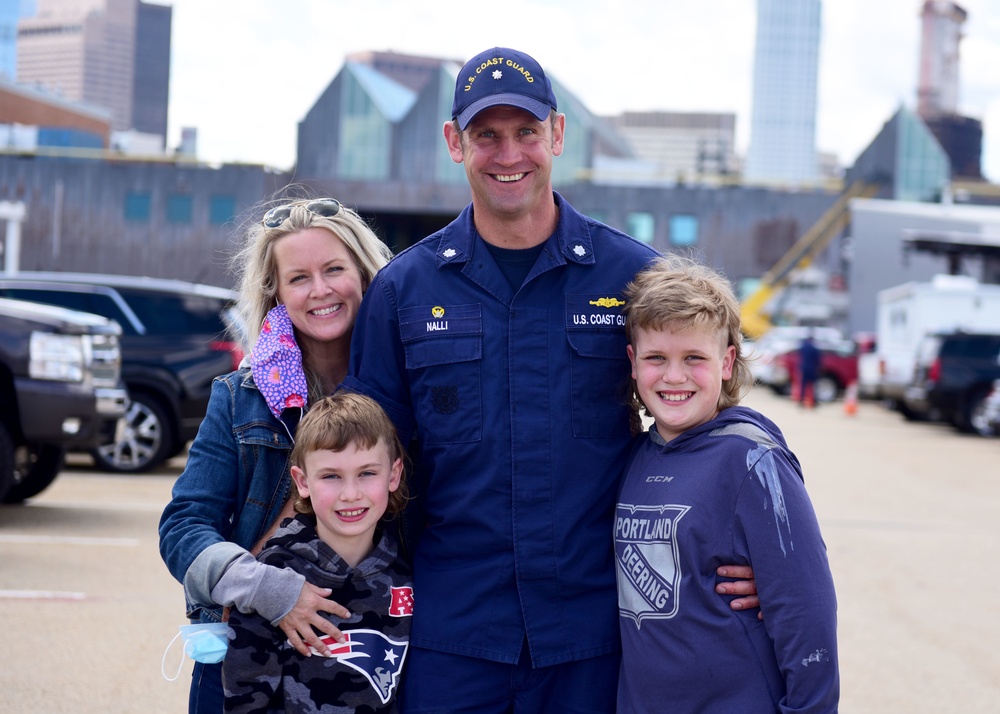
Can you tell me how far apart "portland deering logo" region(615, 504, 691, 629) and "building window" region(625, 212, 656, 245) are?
53382mm

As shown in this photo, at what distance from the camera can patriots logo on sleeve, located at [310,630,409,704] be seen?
9.12 ft

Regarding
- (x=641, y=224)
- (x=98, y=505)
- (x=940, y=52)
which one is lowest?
(x=98, y=505)

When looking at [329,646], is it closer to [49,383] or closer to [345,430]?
[345,430]

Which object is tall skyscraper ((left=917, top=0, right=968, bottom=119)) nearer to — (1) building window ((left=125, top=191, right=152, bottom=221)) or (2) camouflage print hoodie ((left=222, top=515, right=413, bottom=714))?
(1) building window ((left=125, top=191, right=152, bottom=221))

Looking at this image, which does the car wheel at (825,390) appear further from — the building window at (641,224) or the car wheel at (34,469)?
the building window at (641,224)

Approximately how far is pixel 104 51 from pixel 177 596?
7825 inches

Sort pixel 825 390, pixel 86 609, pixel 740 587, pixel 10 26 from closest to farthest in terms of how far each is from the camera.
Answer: pixel 740 587 → pixel 86 609 → pixel 825 390 → pixel 10 26

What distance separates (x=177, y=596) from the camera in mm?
6750

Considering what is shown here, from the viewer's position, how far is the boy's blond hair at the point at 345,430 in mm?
2812

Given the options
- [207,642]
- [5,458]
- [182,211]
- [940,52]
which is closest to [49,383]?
[5,458]

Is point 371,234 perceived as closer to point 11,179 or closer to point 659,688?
point 659,688

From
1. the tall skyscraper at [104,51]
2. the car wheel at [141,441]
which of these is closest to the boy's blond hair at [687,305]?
the car wheel at [141,441]

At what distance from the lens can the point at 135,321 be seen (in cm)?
1159

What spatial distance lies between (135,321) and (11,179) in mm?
50618
